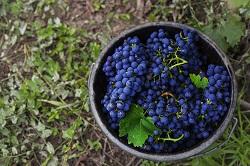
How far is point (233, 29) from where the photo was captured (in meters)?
1.69

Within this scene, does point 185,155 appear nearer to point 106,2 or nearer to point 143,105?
point 143,105

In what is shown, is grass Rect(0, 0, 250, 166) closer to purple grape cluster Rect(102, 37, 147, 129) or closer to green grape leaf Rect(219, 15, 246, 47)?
green grape leaf Rect(219, 15, 246, 47)

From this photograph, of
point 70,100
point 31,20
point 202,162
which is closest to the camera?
point 202,162

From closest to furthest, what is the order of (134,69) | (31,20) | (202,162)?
(134,69) < (202,162) < (31,20)

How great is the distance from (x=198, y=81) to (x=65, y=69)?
686 mm

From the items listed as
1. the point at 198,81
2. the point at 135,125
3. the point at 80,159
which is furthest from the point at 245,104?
the point at 80,159

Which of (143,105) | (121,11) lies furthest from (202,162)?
(121,11)

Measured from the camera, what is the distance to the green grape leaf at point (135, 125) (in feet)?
4.41

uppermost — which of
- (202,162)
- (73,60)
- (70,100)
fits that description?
(73,60)

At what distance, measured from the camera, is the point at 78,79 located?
6.12 feet

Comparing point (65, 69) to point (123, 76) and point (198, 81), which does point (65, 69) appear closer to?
point (123, 76)

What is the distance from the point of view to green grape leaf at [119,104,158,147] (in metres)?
1.34

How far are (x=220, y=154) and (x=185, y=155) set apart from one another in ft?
1.06

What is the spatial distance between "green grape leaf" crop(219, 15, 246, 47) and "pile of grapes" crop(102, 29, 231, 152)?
27 cm
